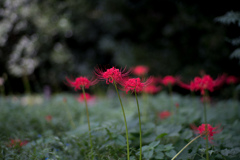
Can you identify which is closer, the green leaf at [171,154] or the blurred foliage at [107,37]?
the green leaf at [171,154]

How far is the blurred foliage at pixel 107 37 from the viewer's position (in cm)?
549

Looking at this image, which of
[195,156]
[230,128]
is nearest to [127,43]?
[230,128]

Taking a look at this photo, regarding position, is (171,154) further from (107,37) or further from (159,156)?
(107,37)

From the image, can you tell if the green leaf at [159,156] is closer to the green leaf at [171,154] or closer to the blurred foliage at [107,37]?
the green leaf at [171,154]

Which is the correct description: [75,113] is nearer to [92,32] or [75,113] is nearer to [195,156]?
[195,156]

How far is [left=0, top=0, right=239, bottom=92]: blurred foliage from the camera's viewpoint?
549cm

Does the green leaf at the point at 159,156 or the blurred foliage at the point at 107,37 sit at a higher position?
the blurred foliage at the point at 107,37

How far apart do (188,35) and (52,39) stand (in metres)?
5.25

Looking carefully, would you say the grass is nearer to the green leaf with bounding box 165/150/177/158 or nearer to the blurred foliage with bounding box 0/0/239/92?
the green leaf with bounding box 165/150/177/158

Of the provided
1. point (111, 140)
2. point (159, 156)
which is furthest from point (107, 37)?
point (159, 156)

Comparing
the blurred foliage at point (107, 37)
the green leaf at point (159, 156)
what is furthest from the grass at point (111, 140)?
the blurred foliage at point (107, 37)

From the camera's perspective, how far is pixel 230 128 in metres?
2.49

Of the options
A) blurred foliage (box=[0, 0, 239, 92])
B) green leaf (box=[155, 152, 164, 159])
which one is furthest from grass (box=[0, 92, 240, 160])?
blurred foliage (box=[0, 0, 239, 92])

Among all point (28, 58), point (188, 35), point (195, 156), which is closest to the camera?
point (195, 156)
